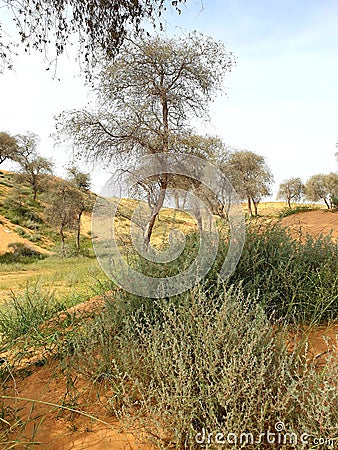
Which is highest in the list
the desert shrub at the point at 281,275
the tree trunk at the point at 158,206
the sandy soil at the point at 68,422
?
the tree trunk at the point at 158,206

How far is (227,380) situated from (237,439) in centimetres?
29

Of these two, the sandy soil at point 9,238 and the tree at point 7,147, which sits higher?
the tree at point 7,147

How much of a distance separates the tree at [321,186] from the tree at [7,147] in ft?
91.2

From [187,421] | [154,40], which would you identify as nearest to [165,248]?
[187,421]

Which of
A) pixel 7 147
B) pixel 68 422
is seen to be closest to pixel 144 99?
pixel 68 422

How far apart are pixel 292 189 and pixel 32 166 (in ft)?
81.3

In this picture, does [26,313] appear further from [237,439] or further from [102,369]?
[237,439]

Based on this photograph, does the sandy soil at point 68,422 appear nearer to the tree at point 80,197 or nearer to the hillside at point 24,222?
the hillside at point 24,222

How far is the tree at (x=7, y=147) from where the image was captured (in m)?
35.0

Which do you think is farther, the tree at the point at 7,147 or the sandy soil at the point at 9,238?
the tree at the point at 7,147

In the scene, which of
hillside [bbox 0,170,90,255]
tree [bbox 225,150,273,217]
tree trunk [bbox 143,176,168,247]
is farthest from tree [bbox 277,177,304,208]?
tree trunk [bbox 143,176,168,247]

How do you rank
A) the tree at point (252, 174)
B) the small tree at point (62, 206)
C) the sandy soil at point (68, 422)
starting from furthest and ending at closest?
the tree at point (252, 174), the small tree at point (62, 206), the sandy soil at point (68, 422)

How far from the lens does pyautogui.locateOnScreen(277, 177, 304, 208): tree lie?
38.0 m

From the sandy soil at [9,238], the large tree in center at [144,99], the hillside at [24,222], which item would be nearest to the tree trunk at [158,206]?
the large tree in center at [144,99]
